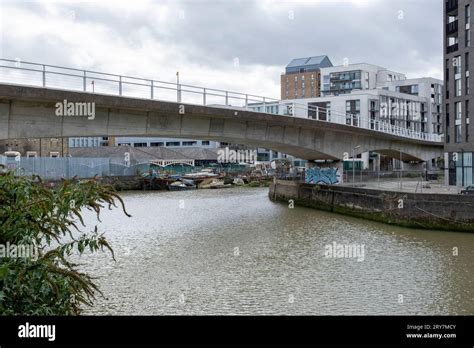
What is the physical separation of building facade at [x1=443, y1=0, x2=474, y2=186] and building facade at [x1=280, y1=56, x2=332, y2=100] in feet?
328

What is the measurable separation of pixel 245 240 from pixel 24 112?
1171cm

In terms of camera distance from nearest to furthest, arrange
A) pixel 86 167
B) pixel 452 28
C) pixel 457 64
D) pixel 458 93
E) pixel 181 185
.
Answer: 1. pixel 457 64
2. pixel 458 93
3. pixel 452 28
4. pixel 86 167
5. pixel 181 185

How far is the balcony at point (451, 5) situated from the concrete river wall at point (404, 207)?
22.6 m

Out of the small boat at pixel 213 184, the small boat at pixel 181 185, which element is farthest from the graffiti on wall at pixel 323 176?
the small boat at pixel 213 184

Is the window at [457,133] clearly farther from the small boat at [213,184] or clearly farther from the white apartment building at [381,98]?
the white apartment building at [381,98]

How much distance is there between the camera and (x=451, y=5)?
2039 inches

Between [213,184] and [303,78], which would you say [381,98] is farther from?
[303,78]

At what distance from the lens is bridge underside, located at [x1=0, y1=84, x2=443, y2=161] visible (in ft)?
70.7

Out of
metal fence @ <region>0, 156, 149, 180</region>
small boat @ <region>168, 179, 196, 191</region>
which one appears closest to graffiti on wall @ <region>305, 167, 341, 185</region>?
metal fence @ <region>0, 156, 149, 180</region>

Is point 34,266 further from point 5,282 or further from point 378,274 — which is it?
point 378,274

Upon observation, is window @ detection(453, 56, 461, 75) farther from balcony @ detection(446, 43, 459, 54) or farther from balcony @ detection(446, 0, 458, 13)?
balcony @ detection(446, 0, 458, 13)

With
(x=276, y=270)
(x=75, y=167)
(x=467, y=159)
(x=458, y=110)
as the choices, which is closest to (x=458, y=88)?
(x=458, y=110)

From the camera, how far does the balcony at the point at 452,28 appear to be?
166 ft

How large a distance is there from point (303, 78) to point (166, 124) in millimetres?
130478
